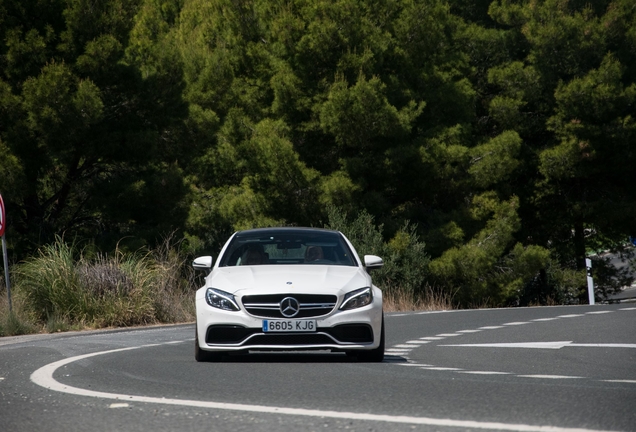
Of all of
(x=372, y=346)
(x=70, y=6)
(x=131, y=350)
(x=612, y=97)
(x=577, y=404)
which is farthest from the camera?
(x=612, y=97)

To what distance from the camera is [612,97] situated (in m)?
41.1

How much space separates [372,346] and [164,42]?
2669 centimetres

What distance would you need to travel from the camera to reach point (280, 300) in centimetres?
1202

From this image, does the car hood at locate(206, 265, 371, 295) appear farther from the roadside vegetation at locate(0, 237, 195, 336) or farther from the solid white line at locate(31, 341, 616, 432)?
the roadside vegetation at locate(0, 237, 195, 336)

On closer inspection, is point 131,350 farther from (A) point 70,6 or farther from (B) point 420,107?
(B) point 420,107

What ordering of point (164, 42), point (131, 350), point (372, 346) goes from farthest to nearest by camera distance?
1. point (164, 42)
2. point (131, 350)
3. point (372, 346)

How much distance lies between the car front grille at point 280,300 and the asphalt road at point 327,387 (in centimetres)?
52

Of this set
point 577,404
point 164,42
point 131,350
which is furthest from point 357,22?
point 577,404

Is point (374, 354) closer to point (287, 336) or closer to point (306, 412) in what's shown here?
point (287, 336)

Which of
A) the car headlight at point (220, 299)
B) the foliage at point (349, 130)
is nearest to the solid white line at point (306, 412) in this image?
the car headlight at point (220, 299)

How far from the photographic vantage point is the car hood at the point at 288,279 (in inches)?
476

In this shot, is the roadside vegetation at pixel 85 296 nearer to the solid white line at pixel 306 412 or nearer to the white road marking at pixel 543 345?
the white road marking at pixel 543 345

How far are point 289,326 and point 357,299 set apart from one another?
0.76m

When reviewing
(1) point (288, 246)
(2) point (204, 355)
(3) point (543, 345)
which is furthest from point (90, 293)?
(2) point (204, 355)
